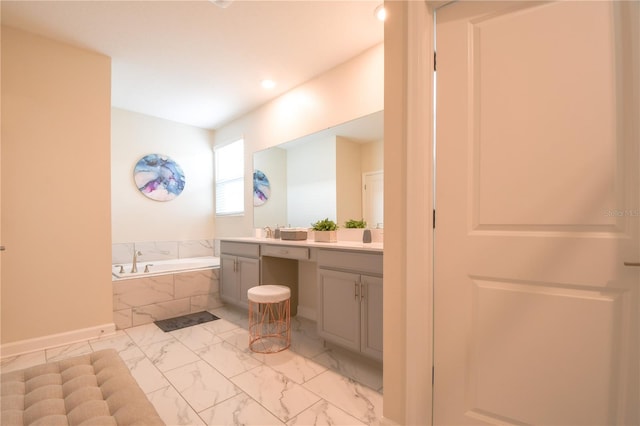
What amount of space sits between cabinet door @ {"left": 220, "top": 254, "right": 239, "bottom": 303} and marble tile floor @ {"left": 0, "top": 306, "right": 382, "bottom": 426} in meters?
0.55

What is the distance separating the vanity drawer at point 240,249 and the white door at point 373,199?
1.25m

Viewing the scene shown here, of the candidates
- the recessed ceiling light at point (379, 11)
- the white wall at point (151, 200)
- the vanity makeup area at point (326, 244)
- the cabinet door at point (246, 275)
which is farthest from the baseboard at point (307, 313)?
the recessed ceiling light at point (379, 11)

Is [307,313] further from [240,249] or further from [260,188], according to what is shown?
[260,188]

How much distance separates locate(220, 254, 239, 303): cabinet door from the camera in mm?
3307

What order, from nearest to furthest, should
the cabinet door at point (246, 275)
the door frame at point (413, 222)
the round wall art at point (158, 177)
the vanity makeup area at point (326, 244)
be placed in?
the door frame at point (413, 222), the vanity makeup area at point (326, 244), the cabinet door at point (246, 275), the round wall art at point (158, 177)

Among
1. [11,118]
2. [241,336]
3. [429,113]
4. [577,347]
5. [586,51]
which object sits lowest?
[241,336]

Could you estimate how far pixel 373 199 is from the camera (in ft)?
8.46

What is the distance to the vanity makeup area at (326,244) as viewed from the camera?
2.06 m

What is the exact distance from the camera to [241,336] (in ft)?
8.79

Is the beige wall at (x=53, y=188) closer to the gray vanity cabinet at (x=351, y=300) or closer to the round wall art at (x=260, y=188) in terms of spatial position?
the round wall art at (x=260, y=188)

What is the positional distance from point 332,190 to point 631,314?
2255mm

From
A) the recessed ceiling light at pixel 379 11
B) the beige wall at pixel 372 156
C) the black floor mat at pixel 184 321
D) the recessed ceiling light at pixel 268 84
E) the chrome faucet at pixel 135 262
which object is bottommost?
the black floor mat at pixel 184 321

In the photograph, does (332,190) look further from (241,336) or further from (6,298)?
(6,298)

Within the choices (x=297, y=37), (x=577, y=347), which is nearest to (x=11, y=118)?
(x=297, y=37)
